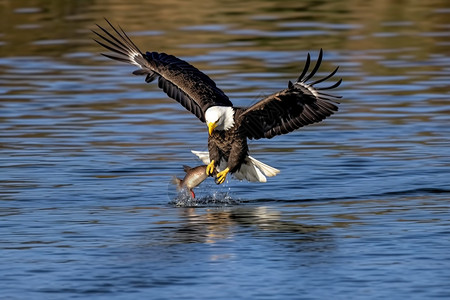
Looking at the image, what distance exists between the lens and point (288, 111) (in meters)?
11.3

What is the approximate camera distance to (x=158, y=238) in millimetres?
9977

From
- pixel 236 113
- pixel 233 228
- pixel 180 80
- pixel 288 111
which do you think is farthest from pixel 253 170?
pixel 233 228

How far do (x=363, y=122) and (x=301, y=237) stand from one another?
18.9 ft

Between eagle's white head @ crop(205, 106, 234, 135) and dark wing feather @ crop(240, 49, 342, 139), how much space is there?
4.5 inches

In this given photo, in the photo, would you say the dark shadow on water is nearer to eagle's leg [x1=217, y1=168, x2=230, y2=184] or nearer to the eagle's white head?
eagle's leg [x1=217, y1=168, x2=230, y2=184]

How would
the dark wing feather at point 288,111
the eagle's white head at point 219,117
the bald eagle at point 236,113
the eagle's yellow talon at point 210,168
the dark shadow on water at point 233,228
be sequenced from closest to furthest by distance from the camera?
the dark shadow on water at point 233,228
the dark wing feather at point 288,111
the bald eagle at point 236,113
the eagle's white head at point 219,117
the eagle's yellow talon at point 210,168

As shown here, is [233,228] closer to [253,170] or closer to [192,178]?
[192,178]

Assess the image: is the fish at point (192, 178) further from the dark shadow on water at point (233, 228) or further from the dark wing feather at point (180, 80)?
the dark wing feather at point (180, 80)

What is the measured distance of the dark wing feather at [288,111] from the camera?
426 inches

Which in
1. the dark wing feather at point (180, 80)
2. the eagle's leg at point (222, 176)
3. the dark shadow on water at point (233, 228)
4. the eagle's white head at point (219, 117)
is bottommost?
the dark shadow on water at point (233, 228)

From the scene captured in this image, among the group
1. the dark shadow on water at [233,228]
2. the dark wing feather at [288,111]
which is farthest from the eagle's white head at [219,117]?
the dark shadow on water at [233,228]

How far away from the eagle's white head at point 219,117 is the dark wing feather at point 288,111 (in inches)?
4.5

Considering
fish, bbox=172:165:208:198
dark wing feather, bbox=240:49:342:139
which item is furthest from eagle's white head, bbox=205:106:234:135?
fish, bbox=172:165:208:198

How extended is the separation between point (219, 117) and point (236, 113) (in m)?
0.27
